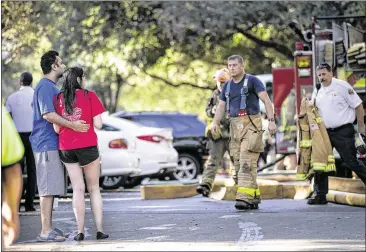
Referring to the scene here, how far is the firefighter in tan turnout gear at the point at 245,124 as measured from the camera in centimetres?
1339

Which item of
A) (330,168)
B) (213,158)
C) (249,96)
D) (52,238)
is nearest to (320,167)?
(330,168)

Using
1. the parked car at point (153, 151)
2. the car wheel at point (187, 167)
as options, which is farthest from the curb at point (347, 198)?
the car wheel at point (187, 167)

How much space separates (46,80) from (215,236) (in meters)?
2.05

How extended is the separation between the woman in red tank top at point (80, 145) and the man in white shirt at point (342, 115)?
4.33 meters

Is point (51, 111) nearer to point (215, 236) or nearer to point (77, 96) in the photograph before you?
point (77, 96)

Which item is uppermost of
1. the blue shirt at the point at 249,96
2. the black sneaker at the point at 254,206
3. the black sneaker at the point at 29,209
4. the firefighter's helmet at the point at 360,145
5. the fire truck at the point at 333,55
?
the fire truck at the point at 333,55

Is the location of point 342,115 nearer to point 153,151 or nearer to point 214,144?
point 214,144

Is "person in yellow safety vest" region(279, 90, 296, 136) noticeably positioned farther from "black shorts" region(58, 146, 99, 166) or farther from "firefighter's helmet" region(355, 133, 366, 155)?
"black shorts" region(58, 146, 99, 166)

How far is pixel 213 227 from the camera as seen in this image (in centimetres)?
1127

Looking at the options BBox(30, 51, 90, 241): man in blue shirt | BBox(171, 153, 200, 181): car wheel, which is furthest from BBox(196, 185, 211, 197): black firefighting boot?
BBox(171, 153, 200, 181): car wheel

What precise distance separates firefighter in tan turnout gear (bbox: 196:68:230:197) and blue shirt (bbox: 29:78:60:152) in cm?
477

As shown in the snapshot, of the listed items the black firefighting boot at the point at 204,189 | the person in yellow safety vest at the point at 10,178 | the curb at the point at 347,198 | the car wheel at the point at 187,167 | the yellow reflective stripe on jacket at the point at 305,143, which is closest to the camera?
the person in yellow safety vest at the point at 10,178

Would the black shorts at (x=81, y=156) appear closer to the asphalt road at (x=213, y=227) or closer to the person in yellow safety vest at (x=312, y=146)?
the asphalt road at (x=213, y=227)

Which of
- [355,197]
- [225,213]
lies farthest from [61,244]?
[355,197]
